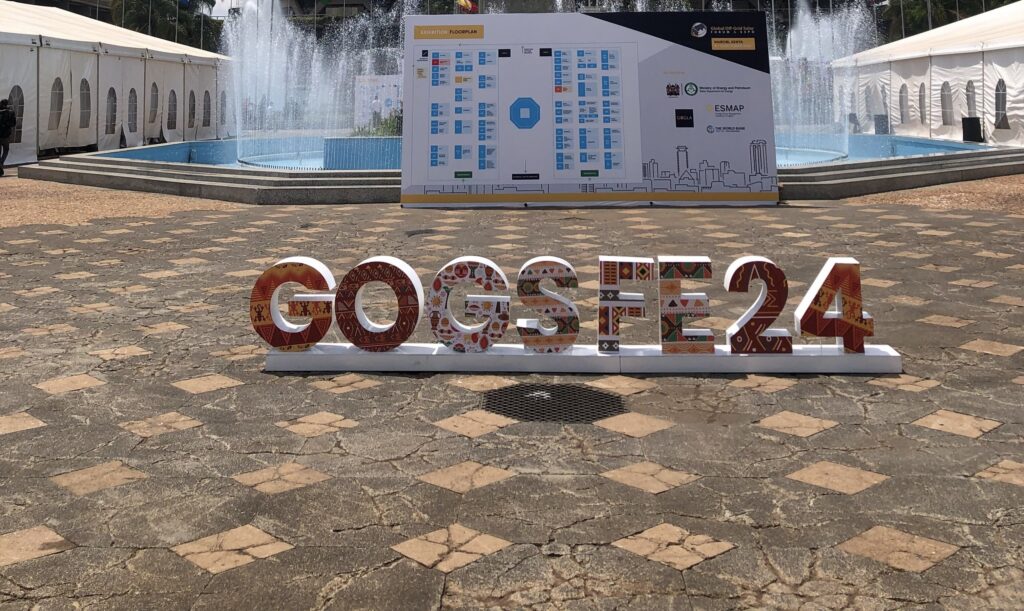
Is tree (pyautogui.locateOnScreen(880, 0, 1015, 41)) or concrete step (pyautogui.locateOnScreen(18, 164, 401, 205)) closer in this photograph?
concrete step (pyautogui.locateOnScreen(18, 164, 401, 205))

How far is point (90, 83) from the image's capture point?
25.7 m

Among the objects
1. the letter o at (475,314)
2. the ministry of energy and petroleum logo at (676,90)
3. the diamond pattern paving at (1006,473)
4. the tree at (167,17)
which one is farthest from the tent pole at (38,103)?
the tree at (167,17)

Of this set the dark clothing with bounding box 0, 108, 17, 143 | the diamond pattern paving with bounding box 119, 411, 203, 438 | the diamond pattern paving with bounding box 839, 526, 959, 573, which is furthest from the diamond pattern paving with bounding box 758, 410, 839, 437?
the dark clothing with bounding box 0, 108, 17, 143

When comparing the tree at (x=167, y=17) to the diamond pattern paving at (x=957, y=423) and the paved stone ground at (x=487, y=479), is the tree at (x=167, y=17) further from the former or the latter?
the diamond pattern paving at (x=957, y=423)

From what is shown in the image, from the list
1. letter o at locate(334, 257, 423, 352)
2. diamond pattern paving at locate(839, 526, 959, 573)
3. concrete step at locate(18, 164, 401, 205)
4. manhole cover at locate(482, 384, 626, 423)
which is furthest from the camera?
concrete step at locate(18, 164, 401, 205)

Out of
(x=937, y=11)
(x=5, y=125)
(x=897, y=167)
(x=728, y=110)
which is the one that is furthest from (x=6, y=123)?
(x=937, y=11)

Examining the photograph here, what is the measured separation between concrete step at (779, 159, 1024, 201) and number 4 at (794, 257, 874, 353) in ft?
33.3

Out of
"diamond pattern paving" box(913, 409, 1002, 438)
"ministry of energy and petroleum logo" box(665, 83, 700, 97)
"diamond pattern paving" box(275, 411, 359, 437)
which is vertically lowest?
"diamond pattern paving" box(913, 409, 1002, 438)

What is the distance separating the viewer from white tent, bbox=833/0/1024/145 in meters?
24.6

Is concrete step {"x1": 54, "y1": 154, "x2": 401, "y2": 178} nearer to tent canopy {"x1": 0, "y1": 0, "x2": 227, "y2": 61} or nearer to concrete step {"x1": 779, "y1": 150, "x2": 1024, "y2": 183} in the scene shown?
tent canopy {"x1": 0, "y1": 0, "x2": 227, "y2": 61}

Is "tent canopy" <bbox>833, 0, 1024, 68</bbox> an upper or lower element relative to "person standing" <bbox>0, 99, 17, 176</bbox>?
upper

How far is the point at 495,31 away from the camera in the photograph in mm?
15281

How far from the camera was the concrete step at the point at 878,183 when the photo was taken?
651 inches

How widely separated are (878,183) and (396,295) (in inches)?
505
